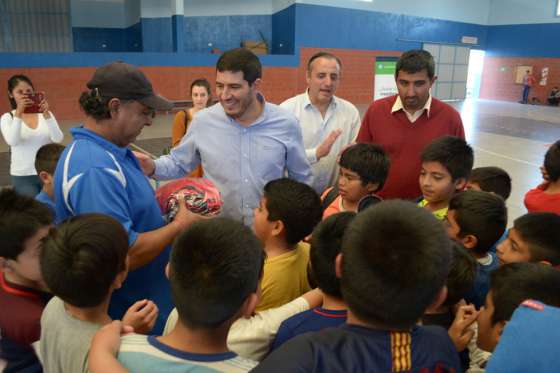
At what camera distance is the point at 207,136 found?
2986 millimetres

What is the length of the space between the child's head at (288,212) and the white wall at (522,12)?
960 inches

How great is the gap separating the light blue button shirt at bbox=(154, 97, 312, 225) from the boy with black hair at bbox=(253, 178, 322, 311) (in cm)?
63

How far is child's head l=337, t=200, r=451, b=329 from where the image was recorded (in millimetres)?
1100

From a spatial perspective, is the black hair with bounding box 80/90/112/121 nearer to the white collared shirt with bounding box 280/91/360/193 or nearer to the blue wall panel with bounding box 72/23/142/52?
the white collared shirt with bounding box 280/91/360/193

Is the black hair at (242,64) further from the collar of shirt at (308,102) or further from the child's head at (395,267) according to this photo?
the child's head at (395,267)

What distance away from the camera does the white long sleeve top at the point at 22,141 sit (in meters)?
4.57

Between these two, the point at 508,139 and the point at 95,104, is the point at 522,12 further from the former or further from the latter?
the point at 95,104

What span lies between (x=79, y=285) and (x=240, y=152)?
167 centimetres

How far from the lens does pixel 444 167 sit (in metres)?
2.85

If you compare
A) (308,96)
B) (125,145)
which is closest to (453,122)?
(308,96)

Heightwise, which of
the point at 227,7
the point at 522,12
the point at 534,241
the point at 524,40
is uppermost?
the point at 522,12

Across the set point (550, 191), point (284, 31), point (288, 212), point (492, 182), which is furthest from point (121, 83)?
point (284, 31)

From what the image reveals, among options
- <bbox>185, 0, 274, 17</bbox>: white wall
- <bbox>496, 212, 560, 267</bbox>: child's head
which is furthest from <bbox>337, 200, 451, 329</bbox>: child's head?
<bbox>185, 0, 274, 17</bbox>: white wall

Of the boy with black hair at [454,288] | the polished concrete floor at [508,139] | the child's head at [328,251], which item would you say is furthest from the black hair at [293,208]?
the polished concrete floor at [508,139]
